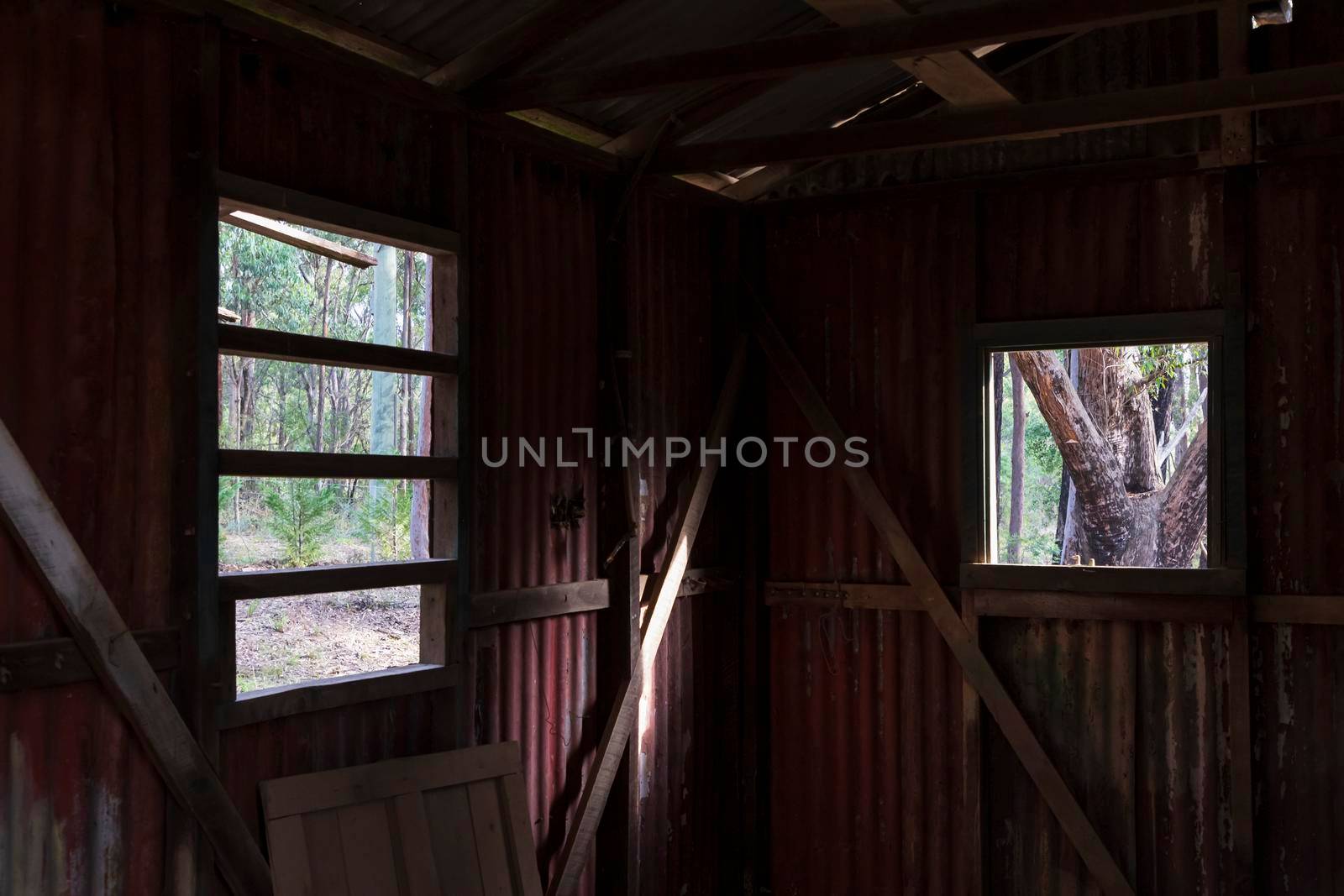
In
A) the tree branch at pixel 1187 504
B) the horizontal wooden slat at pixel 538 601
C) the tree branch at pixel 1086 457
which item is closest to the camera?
the horizontal wooden slat at pixel 538 601

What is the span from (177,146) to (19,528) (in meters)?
1.45

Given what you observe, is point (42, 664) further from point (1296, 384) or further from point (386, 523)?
point (386, 523)

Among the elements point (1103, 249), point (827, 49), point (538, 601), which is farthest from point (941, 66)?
point (538, 601)

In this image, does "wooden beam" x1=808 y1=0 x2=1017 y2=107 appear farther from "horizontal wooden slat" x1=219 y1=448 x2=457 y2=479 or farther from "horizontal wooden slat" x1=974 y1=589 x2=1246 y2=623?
"horizontal wooden slat" x1=974 y1=589 x2=1246 y2=623

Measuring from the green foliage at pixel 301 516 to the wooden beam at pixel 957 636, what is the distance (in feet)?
43.1

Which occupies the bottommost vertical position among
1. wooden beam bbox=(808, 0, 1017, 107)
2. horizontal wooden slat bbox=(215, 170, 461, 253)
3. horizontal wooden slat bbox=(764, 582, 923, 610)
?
horizontal wooden slat bbox=(764, 582, 923, 610)

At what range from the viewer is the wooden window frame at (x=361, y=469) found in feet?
14.1

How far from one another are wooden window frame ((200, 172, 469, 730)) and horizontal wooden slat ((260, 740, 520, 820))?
0.28 meters

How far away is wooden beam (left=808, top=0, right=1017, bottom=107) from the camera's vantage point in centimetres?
470

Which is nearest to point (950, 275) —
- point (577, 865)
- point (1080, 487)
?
point (577, 865)

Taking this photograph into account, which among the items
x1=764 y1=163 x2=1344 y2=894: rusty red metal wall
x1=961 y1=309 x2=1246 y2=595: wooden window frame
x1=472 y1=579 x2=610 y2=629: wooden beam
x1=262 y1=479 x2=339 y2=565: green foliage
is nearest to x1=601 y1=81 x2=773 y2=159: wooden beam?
x1=764 y1=163 x2=1344 y2=894: rusty red metal wall

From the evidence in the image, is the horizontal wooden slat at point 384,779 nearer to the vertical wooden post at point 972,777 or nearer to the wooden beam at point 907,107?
the vertical wooden post at point 972,777

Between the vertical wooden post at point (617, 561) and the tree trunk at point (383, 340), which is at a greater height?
the tree trunk at point (383, 340)

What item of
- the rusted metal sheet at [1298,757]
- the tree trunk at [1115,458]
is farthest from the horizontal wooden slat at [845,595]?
the tree trunk at [1115,458]
